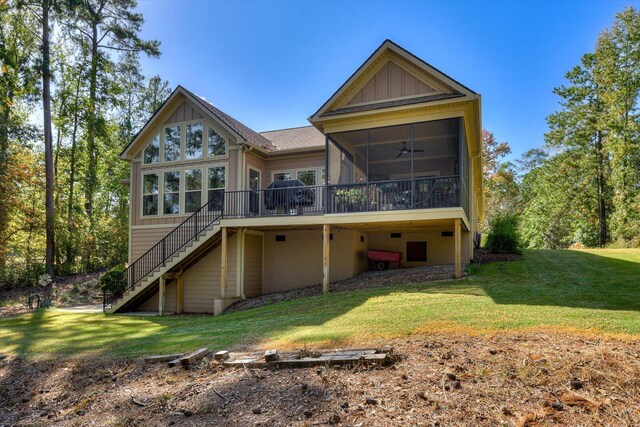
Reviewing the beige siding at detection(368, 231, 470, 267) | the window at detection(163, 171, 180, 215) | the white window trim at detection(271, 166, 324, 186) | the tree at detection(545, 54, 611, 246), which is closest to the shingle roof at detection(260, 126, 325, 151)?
the white window trim at detection(271, 166, 324, 186)

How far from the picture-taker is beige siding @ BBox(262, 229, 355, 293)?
13883 mm

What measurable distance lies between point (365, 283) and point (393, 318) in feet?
15.0

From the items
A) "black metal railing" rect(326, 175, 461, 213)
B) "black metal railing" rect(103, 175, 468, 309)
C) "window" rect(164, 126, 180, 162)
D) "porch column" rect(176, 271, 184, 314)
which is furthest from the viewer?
"window" rect(164, 126, 180, 162)

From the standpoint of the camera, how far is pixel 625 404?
3.38 meters

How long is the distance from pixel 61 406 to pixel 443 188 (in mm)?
9253

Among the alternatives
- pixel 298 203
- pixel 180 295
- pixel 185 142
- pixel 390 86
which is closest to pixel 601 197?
pixel 390 86

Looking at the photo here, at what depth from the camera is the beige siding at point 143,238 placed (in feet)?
49.2

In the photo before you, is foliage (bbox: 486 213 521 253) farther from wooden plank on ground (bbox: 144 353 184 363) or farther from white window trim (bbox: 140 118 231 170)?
wooden plank on ground (bbox: 144 353 184 363)

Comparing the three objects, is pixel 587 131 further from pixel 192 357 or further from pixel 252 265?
pixel 192 357

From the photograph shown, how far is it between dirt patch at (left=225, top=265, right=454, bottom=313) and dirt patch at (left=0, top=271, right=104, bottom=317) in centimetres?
864

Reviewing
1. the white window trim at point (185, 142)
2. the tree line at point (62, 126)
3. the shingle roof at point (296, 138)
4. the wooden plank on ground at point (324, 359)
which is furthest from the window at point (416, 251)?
the tree line at point (62, 126)

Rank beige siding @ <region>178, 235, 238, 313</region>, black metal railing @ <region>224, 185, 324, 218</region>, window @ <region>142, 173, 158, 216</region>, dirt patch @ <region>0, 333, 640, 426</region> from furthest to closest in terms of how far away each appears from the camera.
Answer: window @ <region>142, 173, 158, 216</region>
beige siding @ <region>178, 235, 238, 313</region>
black metal railing @ <region>224, 185, 324, 218</region>
dirt patch @ <region>0, 333, 640, 426</region>

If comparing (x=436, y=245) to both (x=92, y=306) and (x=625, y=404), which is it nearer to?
(x=625, y=404)

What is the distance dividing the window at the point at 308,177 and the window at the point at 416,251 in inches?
167
